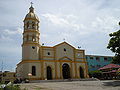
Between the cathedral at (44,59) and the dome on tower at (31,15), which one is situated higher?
the dome on tower at (31,15)

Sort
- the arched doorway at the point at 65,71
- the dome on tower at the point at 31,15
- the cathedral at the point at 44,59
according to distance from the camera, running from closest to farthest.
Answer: the cathedral at the point at 44,59 → the dome on tower at the point at 31,15 → the arched doorway at the point at 65,71

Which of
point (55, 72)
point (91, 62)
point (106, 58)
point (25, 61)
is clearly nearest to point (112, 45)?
point (55, 72)

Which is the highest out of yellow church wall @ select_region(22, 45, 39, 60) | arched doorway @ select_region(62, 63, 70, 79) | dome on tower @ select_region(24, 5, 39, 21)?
dome on tower @ select_region(24, 5, 39, 21)

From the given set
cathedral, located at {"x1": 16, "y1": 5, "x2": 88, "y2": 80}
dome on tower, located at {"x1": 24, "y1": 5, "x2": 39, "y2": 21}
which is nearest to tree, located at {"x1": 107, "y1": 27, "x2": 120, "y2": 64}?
cathedral, located at {"x1": 16, "y1": 5, "x2": 88, "y2": 80}

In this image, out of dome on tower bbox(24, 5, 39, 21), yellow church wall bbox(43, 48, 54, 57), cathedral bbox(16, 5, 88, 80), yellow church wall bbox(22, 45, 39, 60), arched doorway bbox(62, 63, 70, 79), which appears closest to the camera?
cathedral bbox(16, 5, 88, 80)

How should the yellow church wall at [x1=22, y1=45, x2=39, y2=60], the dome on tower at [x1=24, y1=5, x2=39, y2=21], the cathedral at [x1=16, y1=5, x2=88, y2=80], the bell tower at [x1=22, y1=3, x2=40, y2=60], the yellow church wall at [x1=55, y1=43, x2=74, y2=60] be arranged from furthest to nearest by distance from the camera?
the yellow church wall at [x1=55, y1=43, x2=74, y2=60] → the dome on tower at [x1=24, y1=5, x2=39, y2=21] → the bell tower at [x1=22, y1=3, x2=40, y2=60] → the yellow church wall at [x1=22, y1=45, x2=39, y2=60] → the cathedral at [x1=16, y1=5, x2=88, y2=80]

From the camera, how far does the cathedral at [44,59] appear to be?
37.9 metres

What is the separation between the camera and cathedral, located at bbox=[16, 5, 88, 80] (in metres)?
37.9

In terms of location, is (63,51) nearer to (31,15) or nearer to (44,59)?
(44,59)

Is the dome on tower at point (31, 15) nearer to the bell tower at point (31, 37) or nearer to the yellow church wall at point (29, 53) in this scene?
the bell tower at point (31, 37)

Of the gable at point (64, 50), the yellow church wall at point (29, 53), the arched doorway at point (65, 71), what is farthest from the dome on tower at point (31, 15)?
the arched doorway at point (65, 71)

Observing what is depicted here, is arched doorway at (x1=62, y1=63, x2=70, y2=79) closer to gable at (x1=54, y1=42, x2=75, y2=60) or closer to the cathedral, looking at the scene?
the cathedral

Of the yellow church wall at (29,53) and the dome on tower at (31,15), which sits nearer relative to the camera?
the yellow church wall at (29,53)

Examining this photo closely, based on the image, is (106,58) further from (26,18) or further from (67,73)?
(26,18)
